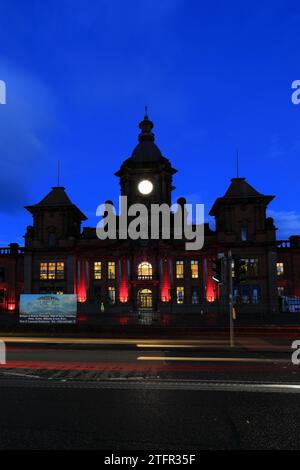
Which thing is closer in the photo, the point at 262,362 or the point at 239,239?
the point at 262,362

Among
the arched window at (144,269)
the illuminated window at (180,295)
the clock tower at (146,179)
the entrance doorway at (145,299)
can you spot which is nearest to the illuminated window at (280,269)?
the illuminated window at (180,295)

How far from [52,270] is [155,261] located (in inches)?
622

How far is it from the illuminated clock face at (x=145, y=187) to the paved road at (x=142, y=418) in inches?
2155

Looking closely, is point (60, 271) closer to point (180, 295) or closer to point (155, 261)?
point (155, 261)

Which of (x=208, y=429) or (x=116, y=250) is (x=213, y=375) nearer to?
(x=208, y=429)

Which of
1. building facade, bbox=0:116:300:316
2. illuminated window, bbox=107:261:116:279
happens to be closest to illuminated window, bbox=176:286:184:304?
building facade, bbox=0:116:300:316

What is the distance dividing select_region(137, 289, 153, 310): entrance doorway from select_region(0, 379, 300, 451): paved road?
49.1 metres

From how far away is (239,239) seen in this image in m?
59.7

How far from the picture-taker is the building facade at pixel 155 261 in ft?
187

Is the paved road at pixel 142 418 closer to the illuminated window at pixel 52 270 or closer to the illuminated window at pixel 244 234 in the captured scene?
the illuminated window at pixel 244 234

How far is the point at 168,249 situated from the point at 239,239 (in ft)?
34.9

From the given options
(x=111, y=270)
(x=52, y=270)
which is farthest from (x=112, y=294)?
(x=52, y=270)

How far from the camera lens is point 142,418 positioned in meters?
6.81
